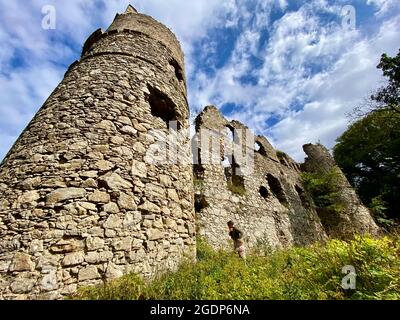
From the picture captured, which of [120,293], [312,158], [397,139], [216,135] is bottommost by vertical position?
[120,293]

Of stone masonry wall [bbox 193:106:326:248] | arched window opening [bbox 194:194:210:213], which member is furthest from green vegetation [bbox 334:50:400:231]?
arched window opening [bbox 194:194:210:213]

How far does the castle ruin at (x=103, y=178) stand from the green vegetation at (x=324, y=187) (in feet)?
40.0

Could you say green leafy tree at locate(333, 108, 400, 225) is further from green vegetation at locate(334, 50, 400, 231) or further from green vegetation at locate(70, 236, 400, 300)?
green vegetation at locate(70, 236, 400, 300)

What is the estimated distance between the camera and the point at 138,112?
14.4ft

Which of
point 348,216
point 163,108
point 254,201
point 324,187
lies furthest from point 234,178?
point 324,187

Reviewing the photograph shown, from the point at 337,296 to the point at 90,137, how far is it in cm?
369

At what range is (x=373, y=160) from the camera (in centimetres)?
2072

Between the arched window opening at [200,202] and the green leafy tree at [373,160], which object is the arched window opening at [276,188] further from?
the green leafy tree at [373,160]

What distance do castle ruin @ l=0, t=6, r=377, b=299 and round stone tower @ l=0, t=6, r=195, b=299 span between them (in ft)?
0.04

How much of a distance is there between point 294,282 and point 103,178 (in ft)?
9.49

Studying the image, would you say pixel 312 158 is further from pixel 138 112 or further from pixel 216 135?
pixel 138 112

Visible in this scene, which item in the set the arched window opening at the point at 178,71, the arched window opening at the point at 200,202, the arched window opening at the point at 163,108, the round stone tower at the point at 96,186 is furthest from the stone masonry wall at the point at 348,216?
the round stone tower at the point at 96,186
